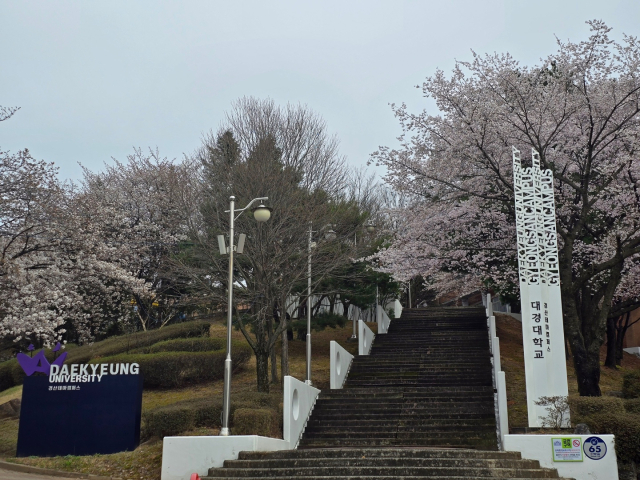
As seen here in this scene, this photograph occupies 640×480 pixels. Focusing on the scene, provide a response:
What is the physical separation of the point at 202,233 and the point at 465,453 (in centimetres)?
1193

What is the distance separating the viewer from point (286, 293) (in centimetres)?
1781

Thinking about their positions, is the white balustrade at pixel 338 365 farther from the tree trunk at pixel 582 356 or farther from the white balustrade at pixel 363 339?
the tree trunk at pixel 582 356

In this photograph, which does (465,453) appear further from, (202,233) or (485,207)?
(202,233)

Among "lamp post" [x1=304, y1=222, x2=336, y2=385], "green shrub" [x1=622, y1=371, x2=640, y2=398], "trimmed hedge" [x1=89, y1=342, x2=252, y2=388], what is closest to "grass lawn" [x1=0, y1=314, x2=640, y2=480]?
"trimmed hedge" [x1=89, y1=342, x2=252, y2=388]

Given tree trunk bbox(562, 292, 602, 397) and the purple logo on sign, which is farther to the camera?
the purple logo on sign

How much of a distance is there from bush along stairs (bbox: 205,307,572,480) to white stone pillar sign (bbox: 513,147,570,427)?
184 cm

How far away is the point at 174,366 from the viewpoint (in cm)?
1988

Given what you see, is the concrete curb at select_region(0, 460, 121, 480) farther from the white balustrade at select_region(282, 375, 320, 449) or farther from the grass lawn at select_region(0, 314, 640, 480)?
the white balustrade at select_region(282, 375, 320, 449)

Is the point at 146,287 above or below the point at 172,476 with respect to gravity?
above

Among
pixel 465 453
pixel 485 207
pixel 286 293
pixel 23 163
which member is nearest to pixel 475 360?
pixel 485 207

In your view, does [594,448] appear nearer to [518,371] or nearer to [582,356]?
[582,356]

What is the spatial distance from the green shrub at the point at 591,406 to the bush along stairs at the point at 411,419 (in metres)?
1.87

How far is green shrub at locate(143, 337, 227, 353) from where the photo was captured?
21031 mm

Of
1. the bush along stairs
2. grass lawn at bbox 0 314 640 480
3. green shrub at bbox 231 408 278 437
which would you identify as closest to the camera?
the bush along stairs
